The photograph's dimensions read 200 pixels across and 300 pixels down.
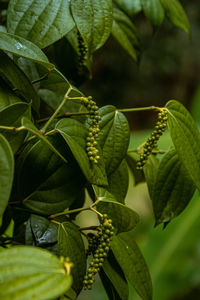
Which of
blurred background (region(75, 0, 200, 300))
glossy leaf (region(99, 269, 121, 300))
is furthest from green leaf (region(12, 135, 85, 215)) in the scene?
blurred background (region(75, 0, 200, 300))

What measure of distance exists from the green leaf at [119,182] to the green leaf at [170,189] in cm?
5

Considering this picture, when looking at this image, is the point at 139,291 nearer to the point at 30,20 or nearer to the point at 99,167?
the point at 99,167

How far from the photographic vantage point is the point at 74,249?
44 centimetres

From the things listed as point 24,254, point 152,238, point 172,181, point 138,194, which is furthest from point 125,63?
point 24,254

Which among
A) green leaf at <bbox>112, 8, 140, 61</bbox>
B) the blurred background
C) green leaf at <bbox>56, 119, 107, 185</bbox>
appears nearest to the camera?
green leaf at <bbox>56, 119, 107, 185</bbox>

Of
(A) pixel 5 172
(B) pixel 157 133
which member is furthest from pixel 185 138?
(A) pixel 5 172

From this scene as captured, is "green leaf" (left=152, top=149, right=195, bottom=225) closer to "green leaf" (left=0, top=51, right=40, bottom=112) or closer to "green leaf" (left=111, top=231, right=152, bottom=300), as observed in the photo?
"green leaf" (left=111, top=231, right=152, bottom=300)

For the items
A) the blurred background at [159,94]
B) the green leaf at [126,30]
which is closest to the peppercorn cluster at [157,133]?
the green leaf at [126,30]

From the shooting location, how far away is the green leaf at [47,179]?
427mm

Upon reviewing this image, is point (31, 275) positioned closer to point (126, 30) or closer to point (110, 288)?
point (110, 288)

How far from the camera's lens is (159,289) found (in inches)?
58.1

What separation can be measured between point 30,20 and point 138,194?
2.00 metres

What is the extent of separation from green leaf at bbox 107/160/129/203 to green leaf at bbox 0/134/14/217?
0.20 metres

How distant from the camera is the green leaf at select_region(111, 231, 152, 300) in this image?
46 cm
